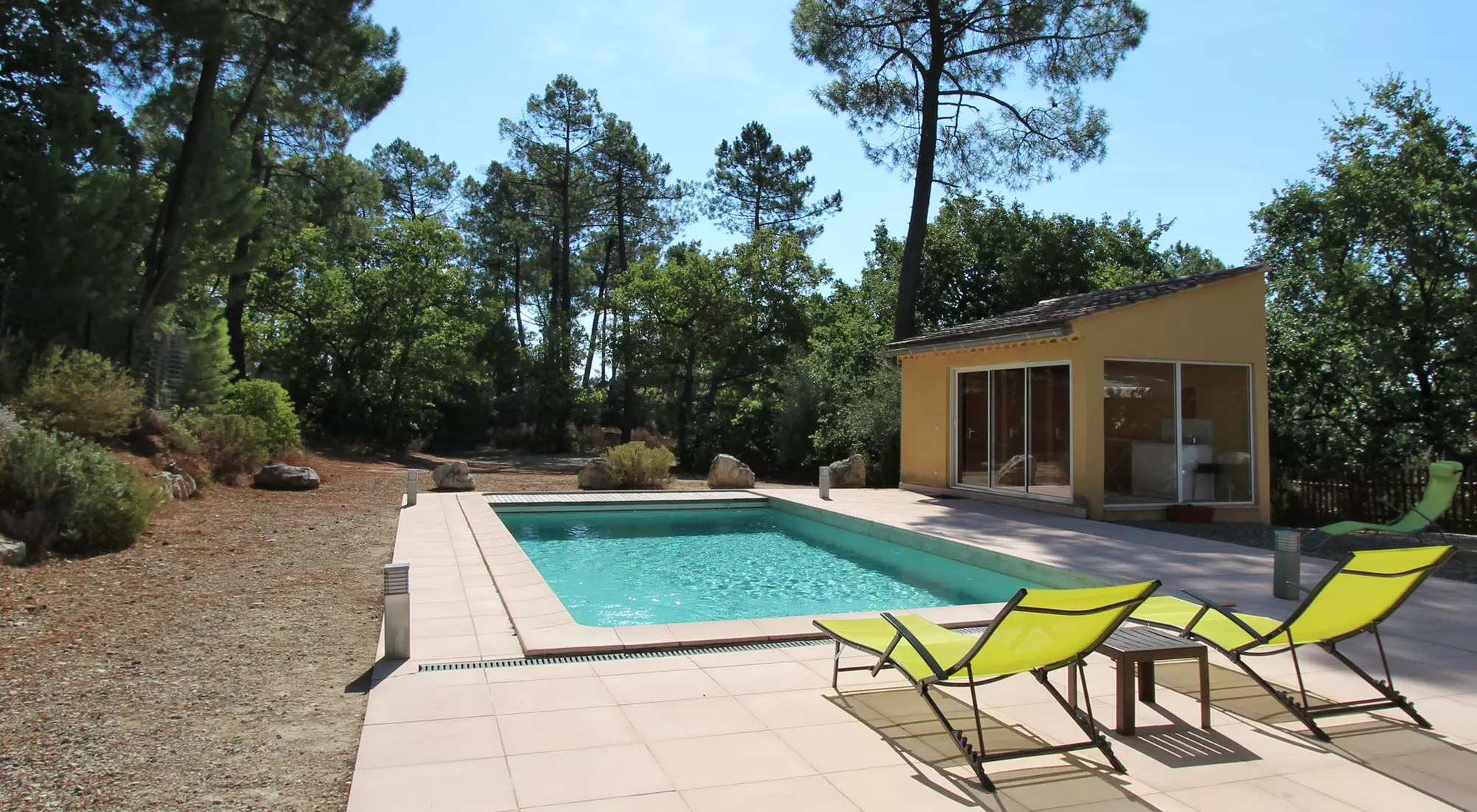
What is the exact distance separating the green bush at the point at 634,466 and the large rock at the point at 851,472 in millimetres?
3271

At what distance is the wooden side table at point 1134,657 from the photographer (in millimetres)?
3631

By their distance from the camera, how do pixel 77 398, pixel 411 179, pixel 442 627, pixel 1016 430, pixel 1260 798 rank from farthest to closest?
pixel 411 179
pixel 1016 430
pixel 77 398
pixel 442 627
pixel 1260 798

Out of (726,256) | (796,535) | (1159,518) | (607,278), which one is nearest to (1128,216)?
(726,256)

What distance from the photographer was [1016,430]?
12320 millimetres

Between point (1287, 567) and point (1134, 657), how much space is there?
3509 millimetres

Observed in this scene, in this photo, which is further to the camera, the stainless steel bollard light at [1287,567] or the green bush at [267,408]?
the green bush at [267,408]

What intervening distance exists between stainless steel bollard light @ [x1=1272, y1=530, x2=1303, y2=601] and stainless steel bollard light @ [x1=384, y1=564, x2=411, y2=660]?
5926 millimetres

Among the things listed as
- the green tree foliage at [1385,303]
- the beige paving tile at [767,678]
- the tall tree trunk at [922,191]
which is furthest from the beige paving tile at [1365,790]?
the tall tree trunk at [922,191]

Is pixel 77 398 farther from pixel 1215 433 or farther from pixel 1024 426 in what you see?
pixel 1215 433

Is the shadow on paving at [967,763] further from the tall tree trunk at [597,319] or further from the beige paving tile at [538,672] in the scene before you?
the tall tree trunk at [597,319]

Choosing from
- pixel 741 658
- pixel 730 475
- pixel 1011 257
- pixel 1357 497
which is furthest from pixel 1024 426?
pixel 1011 257

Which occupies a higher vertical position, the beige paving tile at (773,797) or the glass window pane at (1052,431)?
the glass window pane at (1052,431)

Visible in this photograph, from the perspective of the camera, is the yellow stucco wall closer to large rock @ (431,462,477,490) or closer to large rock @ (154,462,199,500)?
large rock @ (431,462,477,490)

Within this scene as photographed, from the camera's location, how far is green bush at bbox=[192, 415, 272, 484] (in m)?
13.1
